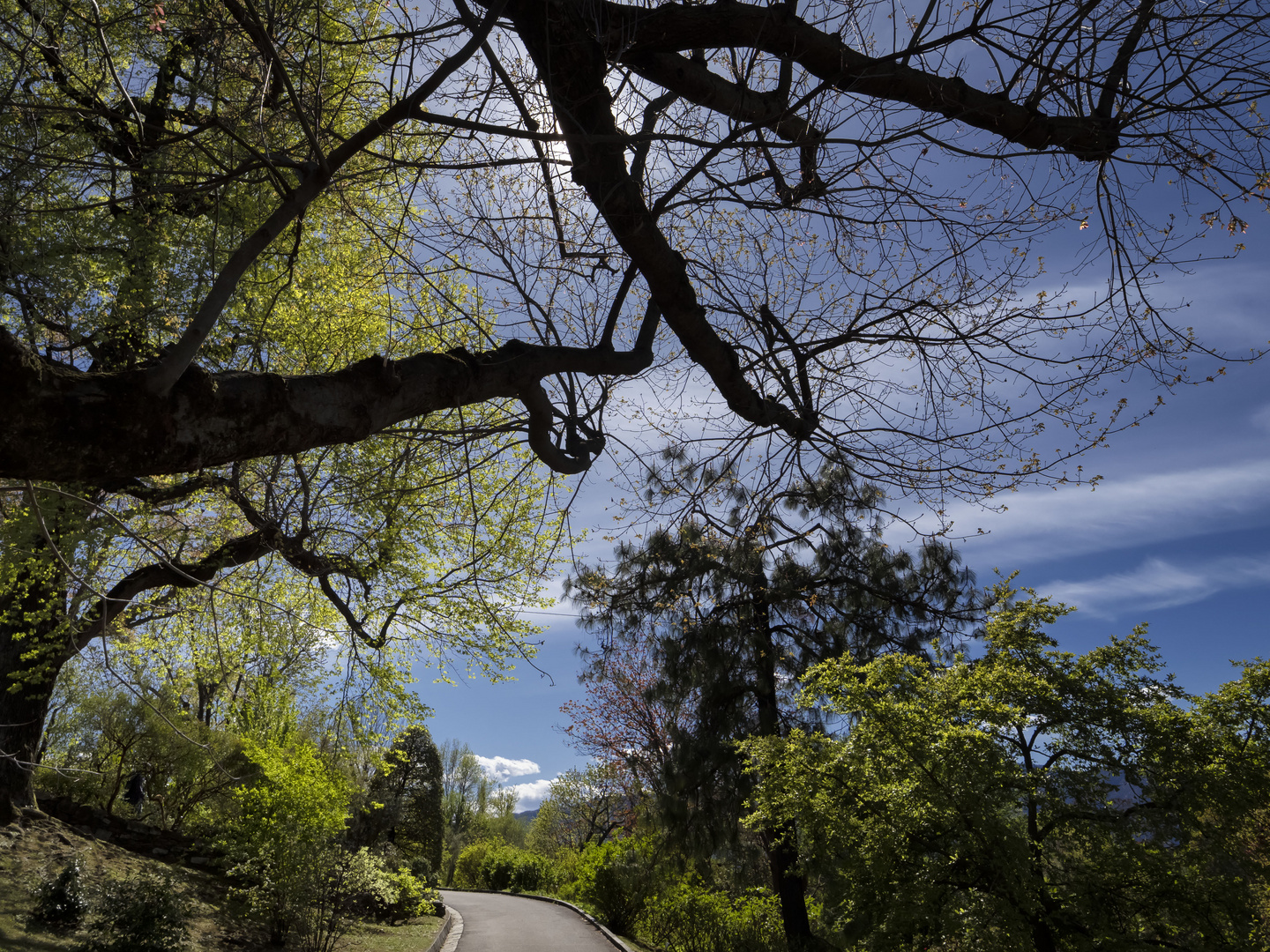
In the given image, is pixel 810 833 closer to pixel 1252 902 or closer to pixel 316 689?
pixel 1252 902

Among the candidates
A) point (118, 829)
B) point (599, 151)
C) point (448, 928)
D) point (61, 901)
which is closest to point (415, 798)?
point (448, 928)

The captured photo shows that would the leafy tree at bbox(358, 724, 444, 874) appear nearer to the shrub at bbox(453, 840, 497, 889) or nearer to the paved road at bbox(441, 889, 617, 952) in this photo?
the paved road at bbox(441, 889, 617, 952)

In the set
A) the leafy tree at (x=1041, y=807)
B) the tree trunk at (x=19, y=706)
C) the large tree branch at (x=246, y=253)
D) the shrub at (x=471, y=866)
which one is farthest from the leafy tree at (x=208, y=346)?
the shrub at (x=471, y=866)

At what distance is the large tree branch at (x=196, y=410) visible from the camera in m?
2.20

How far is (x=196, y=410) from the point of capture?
8.38ft

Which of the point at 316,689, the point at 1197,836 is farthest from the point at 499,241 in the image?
the point at 316,689

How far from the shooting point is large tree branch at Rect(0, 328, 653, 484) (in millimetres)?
2201

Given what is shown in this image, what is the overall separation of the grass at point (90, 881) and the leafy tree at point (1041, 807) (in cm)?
745

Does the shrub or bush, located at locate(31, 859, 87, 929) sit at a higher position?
bush, located at locate(31, 859, 87, 929)

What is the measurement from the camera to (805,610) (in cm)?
1129

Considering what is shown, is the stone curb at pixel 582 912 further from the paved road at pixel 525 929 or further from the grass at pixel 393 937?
the grass at pixel 393 937

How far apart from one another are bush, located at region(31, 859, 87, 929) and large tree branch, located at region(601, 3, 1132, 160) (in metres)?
10.1

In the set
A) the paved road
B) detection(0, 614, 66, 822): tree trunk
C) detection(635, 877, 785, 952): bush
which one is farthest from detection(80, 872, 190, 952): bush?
detection(635, 877, 785, 952): bush

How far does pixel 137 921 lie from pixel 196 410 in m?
7.79
